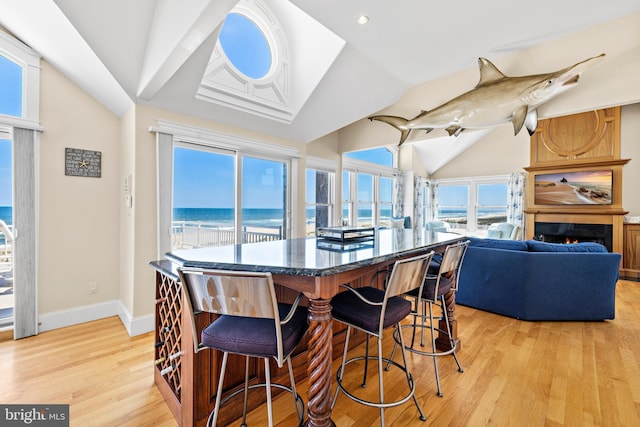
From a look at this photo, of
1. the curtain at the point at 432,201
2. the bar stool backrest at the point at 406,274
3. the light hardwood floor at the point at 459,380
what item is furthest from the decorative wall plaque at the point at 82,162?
the curtain at the point at 432,201

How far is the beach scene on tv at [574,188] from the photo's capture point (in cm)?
507

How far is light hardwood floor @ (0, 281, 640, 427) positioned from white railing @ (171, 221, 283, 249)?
101cm

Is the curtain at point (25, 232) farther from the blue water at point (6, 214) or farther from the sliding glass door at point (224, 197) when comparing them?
the sliding glass door at point (224, 197)

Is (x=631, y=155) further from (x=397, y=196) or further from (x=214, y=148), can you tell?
(x=214, y=148)

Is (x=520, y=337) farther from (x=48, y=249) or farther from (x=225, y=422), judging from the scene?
(x=48, y=249)

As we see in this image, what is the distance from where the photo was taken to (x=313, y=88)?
3.20m

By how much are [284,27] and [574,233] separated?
247 inches

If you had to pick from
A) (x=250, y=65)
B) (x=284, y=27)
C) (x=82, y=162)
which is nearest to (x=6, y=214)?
(x=82, y=162)

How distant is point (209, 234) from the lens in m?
3.46

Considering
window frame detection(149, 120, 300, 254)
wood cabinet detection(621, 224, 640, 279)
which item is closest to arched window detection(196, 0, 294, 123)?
window frame detection(149, 120, 300, 254)

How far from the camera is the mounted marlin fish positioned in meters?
2.37

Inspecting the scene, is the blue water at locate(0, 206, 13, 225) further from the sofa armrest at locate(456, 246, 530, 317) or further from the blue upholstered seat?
the sofa armrest at locate(456, 246, 530, 317)

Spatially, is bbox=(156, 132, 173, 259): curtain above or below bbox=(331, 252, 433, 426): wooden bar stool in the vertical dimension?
above

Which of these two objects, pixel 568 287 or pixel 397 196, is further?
pixel 397 196
